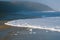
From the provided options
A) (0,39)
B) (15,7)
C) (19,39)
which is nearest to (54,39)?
(19,39)

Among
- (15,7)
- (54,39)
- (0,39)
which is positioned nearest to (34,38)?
(54,39)

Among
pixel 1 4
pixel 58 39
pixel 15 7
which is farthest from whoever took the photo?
pixel 15 7

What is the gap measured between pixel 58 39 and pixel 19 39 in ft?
7.00

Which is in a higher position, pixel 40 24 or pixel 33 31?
pixel 33 31

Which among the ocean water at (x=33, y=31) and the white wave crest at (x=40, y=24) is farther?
the white wave crest at (x=40, y=24)

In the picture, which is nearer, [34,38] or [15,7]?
[34,38]

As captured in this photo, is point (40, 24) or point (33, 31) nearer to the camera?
point (33, 31)

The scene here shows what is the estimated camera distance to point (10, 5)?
102 metres

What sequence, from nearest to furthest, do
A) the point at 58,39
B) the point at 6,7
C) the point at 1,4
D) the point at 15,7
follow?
the point at 58,39, the point at 1,4, the point at 6,7, the point at 15,7

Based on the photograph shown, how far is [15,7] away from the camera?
10700cm

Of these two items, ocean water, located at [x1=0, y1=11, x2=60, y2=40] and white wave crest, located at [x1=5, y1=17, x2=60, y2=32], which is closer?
ocean water, located at [x1=0, y1=11, x2=60, y2=40]

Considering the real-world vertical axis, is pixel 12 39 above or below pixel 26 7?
above

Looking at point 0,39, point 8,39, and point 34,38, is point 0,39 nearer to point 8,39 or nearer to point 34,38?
point 8,39

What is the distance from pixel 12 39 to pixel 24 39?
0.66m
